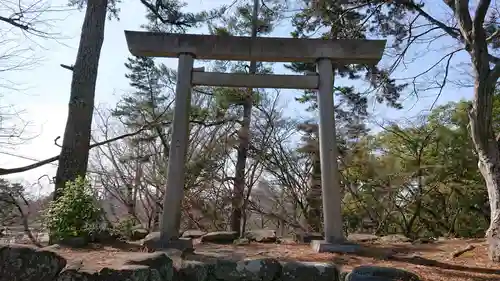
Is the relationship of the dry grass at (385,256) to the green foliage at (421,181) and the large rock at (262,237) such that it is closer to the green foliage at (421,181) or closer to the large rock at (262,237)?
the large rock at (262,237)

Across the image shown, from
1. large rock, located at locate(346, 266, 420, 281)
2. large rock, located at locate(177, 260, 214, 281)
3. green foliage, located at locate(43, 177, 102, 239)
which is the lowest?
large rock, located at locate(177, 260, 214, 281)

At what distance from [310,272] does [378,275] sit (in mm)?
798

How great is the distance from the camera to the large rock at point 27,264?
3.71 metres

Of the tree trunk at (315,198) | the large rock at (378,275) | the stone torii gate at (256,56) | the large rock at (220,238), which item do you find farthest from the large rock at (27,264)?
the tree trunk at (315,198)

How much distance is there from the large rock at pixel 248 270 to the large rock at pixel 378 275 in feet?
2.93

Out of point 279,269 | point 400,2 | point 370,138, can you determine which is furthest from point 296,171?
point 279,269

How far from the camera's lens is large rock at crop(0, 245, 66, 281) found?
3.71 meters

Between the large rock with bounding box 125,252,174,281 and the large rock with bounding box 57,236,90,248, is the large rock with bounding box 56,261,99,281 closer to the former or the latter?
the large rock with bounding box 125,252,174,281

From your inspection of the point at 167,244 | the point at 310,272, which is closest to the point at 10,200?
the point at 167,244

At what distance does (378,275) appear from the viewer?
402 cm

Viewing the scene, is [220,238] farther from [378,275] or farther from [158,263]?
[378,275]

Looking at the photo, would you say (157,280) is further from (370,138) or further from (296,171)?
(370,138)

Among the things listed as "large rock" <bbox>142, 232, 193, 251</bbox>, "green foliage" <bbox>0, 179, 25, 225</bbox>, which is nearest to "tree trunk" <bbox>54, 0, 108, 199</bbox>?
"large rock" <bbox>142, 232, 193, 251</bbox>

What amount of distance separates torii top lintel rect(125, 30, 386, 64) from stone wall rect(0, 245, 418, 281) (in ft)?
11.7
